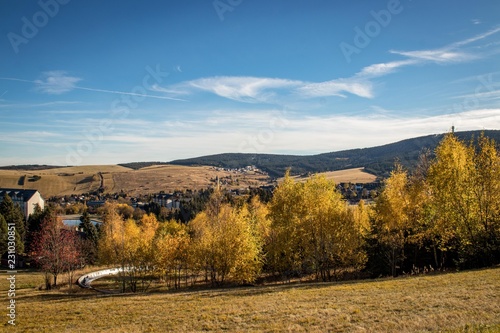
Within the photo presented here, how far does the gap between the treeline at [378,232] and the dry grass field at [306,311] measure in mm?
9227

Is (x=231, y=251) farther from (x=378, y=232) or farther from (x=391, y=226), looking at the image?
(x=391, y=226)

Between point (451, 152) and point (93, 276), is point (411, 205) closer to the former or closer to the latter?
point (451, 152)

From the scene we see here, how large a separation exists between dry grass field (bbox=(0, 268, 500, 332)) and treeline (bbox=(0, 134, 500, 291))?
923cm

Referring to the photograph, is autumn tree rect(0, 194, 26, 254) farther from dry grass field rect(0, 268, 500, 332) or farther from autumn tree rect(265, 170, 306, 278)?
autumn tree rect(265, 170, 306, 278)

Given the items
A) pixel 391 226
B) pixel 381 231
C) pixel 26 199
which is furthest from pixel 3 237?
pixel 26 199

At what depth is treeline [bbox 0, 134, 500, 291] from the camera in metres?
31.2

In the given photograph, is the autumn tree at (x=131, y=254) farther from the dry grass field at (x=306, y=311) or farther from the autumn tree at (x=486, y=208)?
the autumn tree at (x=486, y=208)

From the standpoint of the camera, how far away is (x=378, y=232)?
35.7m

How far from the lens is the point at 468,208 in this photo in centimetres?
3161

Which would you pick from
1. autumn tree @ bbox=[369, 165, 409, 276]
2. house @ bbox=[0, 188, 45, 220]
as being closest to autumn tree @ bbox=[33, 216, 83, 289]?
A: autumn tree @ bbox=[369, 165, 409, 276]

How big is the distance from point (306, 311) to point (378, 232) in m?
20.0

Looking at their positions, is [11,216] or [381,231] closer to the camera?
[381,231]

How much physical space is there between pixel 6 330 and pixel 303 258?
93.1 ft

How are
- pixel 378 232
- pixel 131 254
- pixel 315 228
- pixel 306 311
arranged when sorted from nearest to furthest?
pixel 306 311 → pixel 378 232 → pixel 315 228 → pixel 131 254
